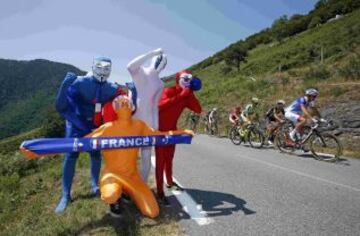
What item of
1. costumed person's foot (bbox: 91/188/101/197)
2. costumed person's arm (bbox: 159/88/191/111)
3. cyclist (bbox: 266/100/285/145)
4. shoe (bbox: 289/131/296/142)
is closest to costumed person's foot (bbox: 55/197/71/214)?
costumed person's foot (bbox: 91/188/101/197)

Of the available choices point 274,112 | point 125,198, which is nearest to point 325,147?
point 274,112

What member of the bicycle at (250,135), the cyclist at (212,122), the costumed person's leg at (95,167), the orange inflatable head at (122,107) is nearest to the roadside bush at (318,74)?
the cyclist at (212,122)

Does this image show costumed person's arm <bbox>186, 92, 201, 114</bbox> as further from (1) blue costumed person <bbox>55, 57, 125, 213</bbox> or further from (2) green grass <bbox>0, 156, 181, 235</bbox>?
(2) green grass <bbox>0, 156, 181, 235</bbox>

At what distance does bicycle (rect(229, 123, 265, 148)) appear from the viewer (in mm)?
15515

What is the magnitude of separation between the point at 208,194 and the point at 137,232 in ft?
7.62

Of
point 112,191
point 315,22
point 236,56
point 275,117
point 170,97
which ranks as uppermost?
point 315,22

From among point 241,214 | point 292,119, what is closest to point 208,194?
point 241,214

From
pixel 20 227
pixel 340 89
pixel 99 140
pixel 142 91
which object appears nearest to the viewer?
pixel 99 140

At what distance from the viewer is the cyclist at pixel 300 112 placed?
12023mm

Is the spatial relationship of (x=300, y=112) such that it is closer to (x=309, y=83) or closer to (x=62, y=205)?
(x=62, y=205)

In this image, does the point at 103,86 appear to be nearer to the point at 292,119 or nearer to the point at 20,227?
the point at 20,227

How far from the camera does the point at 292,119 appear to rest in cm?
1301

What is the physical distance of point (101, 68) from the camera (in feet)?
20.4

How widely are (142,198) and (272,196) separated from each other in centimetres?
244
